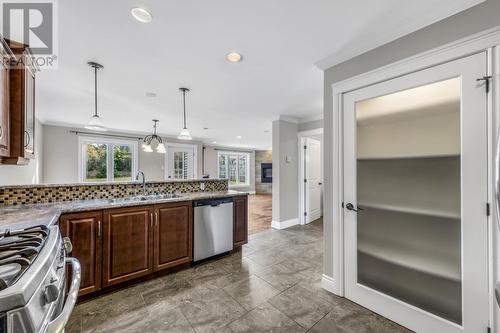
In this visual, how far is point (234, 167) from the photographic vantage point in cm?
1034

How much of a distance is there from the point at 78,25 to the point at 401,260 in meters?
3.19

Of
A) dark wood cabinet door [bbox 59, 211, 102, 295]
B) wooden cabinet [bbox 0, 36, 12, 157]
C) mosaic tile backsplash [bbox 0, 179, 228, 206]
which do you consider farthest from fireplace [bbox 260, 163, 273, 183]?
wooden cabinet [bbox 0, 36, 12, 157]

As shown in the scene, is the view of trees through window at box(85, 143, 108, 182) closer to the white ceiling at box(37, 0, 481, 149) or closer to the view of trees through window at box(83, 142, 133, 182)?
the view of trees through window at box(83, 142, 133, 182)

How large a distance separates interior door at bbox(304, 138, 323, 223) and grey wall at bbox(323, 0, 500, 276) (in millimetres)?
2603

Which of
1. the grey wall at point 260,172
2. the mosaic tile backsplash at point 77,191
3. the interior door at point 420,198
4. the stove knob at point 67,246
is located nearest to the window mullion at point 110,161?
the mosaic tile backsplash at point 77,191

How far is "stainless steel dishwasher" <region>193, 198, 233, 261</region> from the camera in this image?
2709 mm

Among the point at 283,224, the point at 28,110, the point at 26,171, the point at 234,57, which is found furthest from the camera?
the point at 283,224

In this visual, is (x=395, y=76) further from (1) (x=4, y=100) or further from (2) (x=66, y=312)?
(1) (x=4, y=100)

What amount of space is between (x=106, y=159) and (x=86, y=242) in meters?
4.82

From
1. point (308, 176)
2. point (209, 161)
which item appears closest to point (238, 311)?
point (308, 176)

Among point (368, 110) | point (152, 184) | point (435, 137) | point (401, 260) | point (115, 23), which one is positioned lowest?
point (401, 260)

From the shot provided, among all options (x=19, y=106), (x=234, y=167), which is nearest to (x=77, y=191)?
(x=19, y=106)

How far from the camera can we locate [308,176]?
189 inches

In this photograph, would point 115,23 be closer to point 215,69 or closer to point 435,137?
point 215,69
